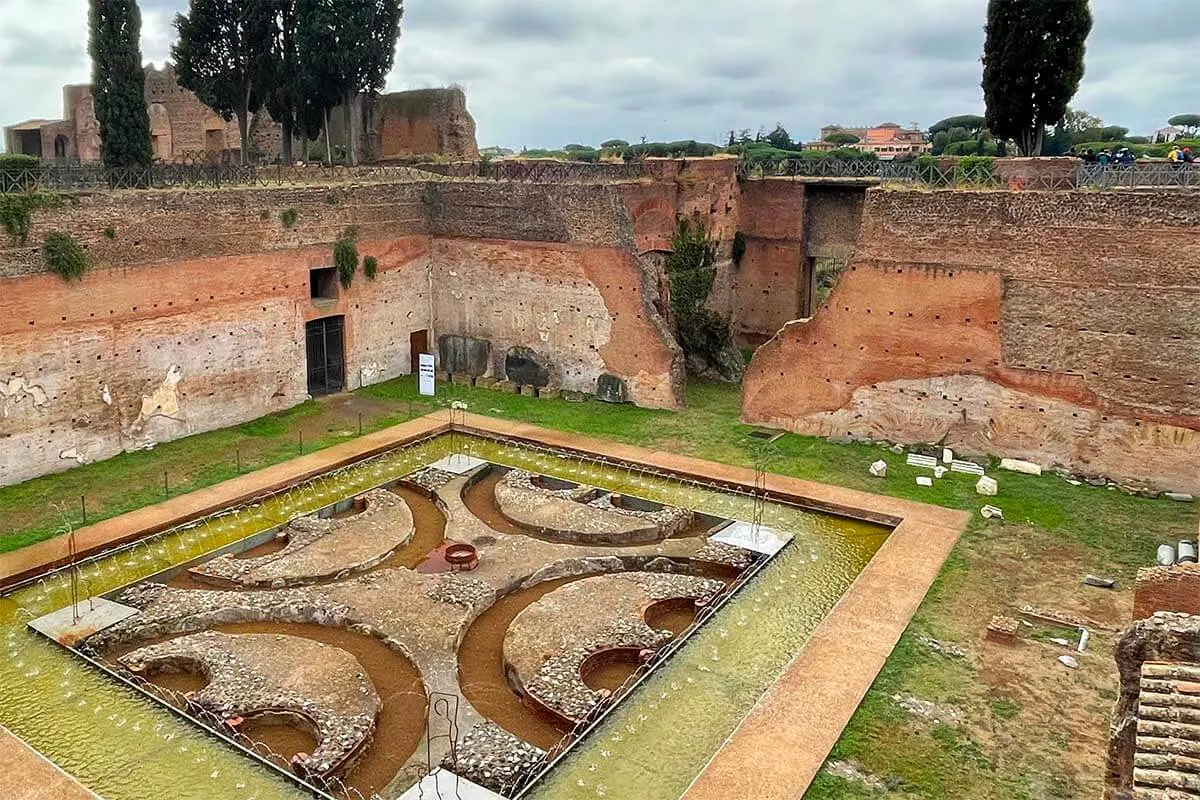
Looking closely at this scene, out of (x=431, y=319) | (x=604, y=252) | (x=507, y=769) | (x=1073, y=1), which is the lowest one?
(x=507, y=769)

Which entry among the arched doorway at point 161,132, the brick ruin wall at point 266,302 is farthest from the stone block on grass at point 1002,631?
the arched doorway at point 161,132

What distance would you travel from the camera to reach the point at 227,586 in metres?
10.4

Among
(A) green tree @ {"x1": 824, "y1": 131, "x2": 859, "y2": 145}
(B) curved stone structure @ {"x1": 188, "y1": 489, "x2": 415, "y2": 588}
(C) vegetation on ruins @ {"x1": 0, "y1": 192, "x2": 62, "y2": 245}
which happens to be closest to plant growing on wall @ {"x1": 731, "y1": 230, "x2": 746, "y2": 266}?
(B) curved stone structure @ {"x1": 188, "y1": 489, "x2": 415, "y2": 588}

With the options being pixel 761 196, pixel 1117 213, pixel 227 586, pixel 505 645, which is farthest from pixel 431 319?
pixel 1117 213

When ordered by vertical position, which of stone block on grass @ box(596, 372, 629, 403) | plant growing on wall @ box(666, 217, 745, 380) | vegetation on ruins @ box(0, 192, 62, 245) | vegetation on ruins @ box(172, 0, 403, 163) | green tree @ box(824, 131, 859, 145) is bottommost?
stone block on grass @ box(596, 372, 629, 403)

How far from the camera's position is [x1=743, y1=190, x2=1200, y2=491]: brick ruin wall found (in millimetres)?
12641

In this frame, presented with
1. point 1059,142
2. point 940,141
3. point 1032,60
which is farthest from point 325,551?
point 940,141

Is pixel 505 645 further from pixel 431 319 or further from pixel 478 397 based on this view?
pixel 431 319

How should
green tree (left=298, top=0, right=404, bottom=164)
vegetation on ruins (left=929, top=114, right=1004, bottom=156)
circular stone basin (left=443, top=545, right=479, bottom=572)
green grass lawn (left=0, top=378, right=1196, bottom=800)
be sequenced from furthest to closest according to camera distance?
vegetation on ruins (left=929, top=114, right=1004, bottom=156) → green tree (left=298, top=0, right=404, bottom=164) → circular stone basin (left=443, top=545, right=479, bottom=572) → green grass lawn (left=0, top=378, right=1196, bottom=800)

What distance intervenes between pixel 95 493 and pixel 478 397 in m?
7.12

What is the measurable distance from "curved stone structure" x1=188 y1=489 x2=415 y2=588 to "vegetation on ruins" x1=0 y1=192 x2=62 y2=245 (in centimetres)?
567

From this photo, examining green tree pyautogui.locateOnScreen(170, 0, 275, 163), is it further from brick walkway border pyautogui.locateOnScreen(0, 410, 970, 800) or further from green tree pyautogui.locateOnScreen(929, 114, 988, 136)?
green tree pyautogui.locateOnScreen(929, 114, 988, 136)

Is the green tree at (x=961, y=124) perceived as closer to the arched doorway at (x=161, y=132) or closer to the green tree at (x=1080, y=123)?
the green tree at (x=1080, y=123)

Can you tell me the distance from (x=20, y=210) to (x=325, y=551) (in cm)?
660
